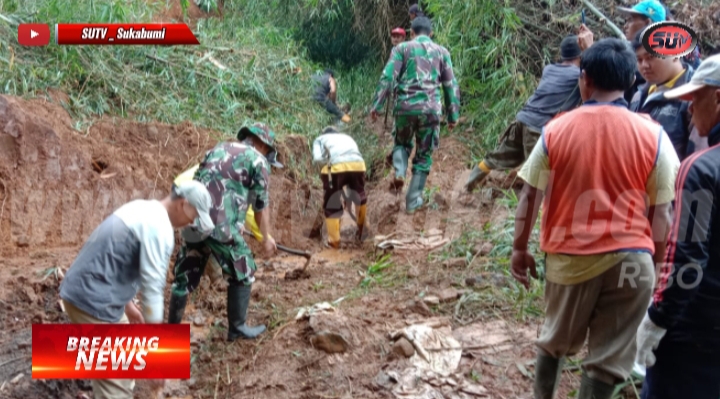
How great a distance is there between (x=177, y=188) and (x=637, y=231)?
7.05 feet

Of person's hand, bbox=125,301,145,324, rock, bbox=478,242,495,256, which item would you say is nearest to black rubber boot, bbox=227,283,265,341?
person's hand, bbox=125,301,145,324

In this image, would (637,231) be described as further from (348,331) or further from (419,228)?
(419,228)

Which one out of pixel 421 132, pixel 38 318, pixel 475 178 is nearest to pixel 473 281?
pixel 475 178

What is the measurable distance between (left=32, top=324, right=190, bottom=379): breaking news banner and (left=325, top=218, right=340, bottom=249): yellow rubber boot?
294 cm

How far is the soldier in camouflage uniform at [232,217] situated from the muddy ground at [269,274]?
1.23ft

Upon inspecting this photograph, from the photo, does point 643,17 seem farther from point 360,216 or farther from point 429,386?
point 360,216

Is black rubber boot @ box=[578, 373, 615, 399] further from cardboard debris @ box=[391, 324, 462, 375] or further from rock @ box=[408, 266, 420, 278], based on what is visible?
rock @ box=[408, 266, 420, 278]

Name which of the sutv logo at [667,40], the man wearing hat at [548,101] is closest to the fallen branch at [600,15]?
the man wearing hat at [548,101]

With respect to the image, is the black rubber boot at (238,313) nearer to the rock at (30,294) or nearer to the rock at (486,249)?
the rock at (30,294)

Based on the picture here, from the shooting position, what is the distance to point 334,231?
659cm

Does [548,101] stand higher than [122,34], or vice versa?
[122,34]

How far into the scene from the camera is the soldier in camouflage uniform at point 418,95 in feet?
20.1

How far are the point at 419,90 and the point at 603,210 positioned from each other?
383 cm

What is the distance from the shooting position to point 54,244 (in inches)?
217
